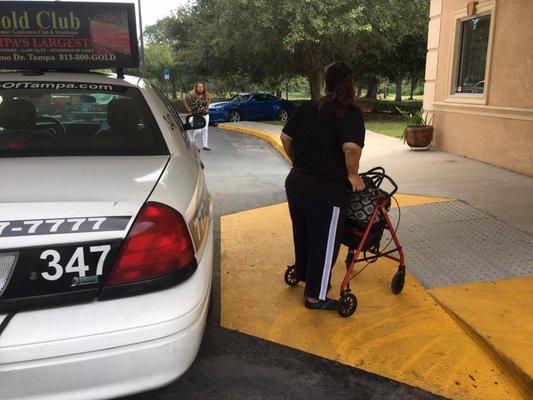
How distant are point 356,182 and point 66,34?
7.45 feet

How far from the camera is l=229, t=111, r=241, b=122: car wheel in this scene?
20.6m

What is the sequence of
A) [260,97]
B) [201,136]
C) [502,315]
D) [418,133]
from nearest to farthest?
[502,315] < [418,133] < [201,136] < [260,97]

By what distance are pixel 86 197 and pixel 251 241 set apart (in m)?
3.33

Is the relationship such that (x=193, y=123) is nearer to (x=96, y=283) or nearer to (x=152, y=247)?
(x=152, y=247)

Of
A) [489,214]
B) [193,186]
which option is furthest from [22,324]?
[489,214]

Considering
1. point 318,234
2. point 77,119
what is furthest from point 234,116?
point 318,234

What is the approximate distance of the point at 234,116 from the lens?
68.2 feet

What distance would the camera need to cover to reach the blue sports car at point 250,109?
20.3 m

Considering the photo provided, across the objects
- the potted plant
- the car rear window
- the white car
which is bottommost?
the potted plant

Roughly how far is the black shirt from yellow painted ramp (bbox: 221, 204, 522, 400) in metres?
0.89

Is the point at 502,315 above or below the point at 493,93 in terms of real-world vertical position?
below

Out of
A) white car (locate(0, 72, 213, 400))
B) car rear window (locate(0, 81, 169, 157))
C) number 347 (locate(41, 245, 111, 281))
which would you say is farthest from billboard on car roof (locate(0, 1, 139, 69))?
number 347 (locate(41, 245, 111, 281))

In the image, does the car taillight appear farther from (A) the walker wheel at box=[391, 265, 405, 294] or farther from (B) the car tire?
(B) the car tire

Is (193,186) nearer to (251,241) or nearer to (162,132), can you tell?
(162,132)
